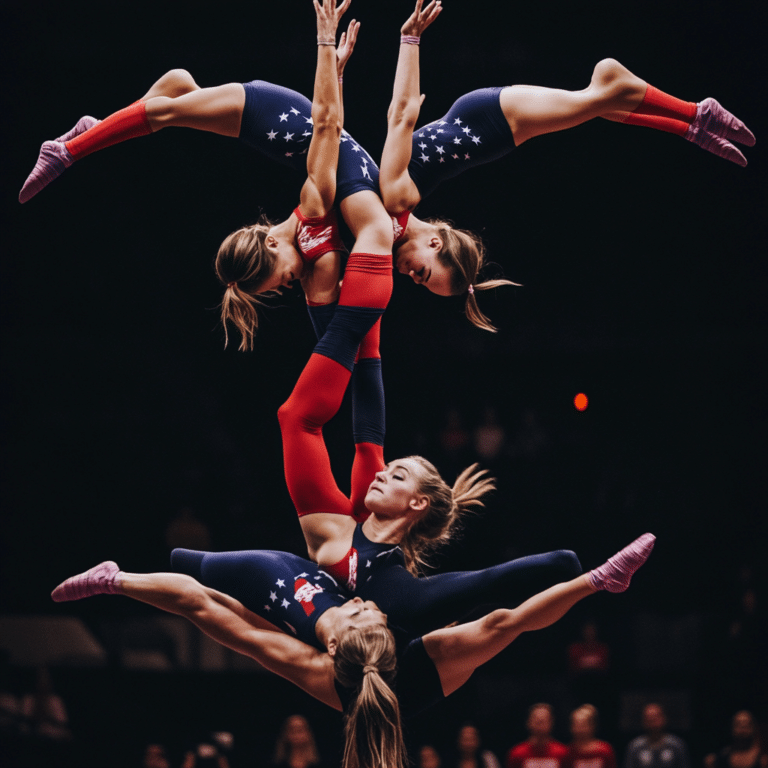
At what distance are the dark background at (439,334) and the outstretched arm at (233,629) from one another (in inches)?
125

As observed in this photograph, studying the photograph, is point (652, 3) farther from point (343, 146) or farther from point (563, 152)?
point (343, 146)

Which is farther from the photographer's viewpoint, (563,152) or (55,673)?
(563,152)

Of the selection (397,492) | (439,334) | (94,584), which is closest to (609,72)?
(397,492)

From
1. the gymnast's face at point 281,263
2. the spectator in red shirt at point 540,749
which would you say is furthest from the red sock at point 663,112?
the spectator in red shirt at point 540,749

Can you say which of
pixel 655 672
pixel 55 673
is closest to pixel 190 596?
pixel 55 673

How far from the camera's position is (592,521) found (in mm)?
6793

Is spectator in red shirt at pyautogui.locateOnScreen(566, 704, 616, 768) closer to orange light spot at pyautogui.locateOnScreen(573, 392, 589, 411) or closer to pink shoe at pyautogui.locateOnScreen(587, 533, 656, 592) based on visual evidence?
orange light spot at pyautogui.locateOnScreen(573, 392, 589, 411)

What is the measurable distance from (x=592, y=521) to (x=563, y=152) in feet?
7.77

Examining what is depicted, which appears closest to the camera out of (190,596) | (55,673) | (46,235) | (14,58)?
(190,596)

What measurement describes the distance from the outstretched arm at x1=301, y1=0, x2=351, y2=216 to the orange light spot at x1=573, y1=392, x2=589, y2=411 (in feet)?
13.5

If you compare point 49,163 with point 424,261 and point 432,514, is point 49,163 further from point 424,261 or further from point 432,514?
point 432,514

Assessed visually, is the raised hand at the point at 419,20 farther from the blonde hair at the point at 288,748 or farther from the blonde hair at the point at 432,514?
the blonde hair at the point at 288,748

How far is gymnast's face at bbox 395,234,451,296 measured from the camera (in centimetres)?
370

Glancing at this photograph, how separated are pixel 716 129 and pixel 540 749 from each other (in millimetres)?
3530
